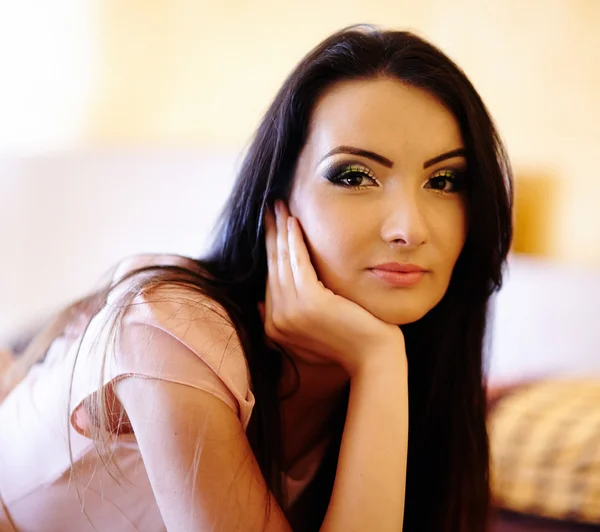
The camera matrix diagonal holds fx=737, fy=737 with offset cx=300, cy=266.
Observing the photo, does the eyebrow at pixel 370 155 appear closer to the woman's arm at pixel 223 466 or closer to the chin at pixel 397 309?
the chin at pixel 397 309

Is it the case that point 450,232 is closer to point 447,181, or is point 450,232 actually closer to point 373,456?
point 447,181

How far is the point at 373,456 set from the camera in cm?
92

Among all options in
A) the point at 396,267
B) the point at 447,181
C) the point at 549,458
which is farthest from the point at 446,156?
the point at 549,458

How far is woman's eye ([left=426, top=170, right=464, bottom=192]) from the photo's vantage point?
3.25 ft

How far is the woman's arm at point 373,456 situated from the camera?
2.96 feet

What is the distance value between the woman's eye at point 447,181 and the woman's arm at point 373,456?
0.78 feet

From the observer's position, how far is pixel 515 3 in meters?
2.14

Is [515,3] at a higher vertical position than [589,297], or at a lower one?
higher

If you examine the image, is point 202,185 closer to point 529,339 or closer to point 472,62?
point 472,62

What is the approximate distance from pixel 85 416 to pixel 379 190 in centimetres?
48

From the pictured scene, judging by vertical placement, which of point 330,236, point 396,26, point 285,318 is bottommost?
point 285,318

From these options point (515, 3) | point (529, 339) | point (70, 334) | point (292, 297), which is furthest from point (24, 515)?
point (515, 3)

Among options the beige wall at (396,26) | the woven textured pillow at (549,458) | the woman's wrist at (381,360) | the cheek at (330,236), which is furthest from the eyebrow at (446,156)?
the beige wall at (396,26)

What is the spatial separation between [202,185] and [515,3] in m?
1.20
